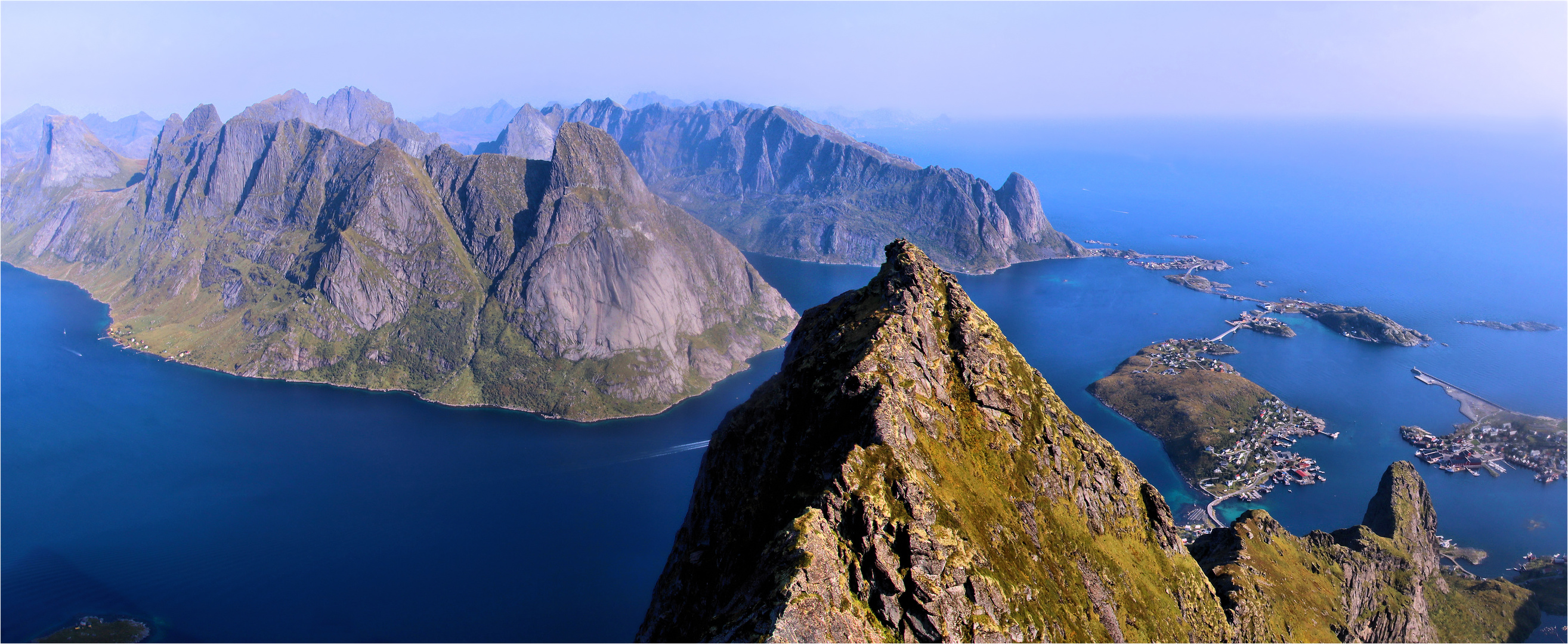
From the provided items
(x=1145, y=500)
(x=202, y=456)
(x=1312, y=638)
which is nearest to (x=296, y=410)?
(x=202, y=456)

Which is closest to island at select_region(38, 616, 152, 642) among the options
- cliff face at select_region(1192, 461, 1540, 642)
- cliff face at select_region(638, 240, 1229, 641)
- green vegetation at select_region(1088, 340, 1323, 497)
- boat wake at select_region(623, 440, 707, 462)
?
boat wake at select_region(623, 440, 707, 462)

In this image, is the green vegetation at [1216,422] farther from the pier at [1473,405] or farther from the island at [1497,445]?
the pier at [1473,405]

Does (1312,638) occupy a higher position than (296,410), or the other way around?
(1312,638)

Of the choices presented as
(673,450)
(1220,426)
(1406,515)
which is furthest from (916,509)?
(1220,426)

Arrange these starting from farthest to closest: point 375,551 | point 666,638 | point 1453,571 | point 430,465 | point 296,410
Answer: point 296,410
point 430,465
point 375,551
point 1453,571
point 666,638

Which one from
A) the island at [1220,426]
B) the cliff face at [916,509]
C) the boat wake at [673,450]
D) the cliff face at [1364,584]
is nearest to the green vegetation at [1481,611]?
the cliff face at [1364,584]

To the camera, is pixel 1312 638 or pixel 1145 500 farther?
pixel 1312 638

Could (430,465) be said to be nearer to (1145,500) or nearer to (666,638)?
(666,638)

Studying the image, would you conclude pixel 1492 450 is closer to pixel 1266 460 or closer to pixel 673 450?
pixel 1266 460
